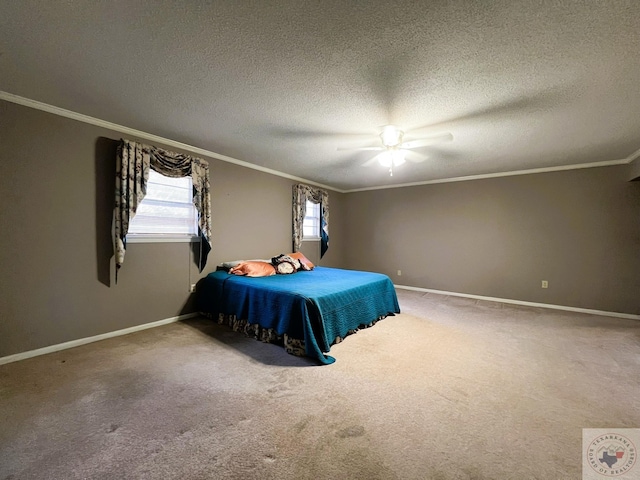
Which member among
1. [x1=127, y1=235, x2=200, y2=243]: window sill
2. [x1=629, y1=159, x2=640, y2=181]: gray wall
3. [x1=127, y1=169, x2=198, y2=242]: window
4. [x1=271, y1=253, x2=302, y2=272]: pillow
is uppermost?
[x1=629, y1=159, x2=640, y2=181]: gray wall

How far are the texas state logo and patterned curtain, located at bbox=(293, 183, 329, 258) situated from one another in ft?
14.2

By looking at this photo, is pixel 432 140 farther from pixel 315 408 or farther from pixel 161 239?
pixel 161 239

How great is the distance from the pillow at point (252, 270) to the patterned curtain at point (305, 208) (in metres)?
1.38

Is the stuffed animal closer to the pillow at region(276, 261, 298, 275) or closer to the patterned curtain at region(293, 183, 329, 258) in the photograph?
the pillow at region(276, 261, 298, 275)

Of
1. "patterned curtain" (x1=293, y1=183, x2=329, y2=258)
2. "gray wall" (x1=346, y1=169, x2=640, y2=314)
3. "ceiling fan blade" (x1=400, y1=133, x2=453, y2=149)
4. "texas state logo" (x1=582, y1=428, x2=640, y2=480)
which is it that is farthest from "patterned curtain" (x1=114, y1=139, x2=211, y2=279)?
"gray wall" (x1=346, y1=169, x2=640, y2=314)

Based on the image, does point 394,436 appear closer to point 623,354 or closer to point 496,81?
point 496,81

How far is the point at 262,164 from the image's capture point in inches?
171

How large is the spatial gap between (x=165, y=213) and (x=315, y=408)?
2962 millimetres

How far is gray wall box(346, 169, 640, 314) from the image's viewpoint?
3.79 m

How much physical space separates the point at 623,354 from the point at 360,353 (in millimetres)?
2595

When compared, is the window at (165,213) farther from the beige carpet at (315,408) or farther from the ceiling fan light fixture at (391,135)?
the ceiling fan light fixture at (391,135)

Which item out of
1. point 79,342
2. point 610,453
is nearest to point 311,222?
point 79,342

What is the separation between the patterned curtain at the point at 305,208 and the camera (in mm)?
5121

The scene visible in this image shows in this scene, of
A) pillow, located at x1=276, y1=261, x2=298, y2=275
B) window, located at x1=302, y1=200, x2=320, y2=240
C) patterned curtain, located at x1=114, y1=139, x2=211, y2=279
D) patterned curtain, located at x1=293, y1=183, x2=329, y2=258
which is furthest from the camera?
window, located at x1=302, y1=200, x2=320, y2=240
